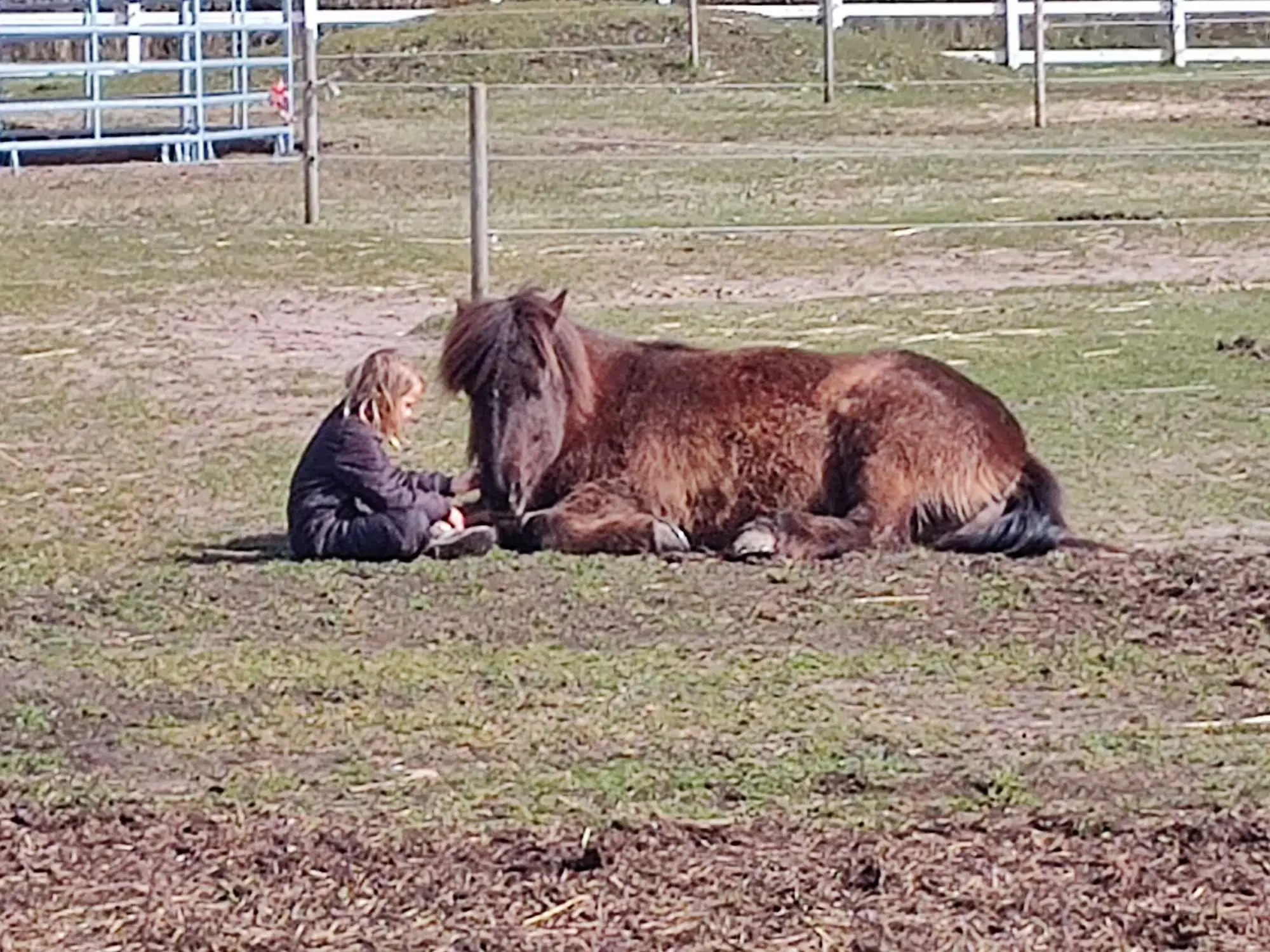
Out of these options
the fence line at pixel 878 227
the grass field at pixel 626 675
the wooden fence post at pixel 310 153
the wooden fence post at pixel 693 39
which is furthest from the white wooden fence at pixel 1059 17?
the grass field at pixel 626 675

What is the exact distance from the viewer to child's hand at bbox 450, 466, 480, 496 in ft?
25.8

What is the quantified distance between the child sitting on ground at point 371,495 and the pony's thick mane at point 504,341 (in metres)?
0.17

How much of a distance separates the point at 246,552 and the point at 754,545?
149 cm

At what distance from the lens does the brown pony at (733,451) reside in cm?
771

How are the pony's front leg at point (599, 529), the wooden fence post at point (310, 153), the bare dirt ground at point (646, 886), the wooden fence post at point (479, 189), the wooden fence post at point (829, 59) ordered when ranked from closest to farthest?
the bare dirt ground at point (646, 886) < the pony's front leg at point (599, 529) < the wooden fence post at point (479, 189) < the wooden fence post at point (310, 153) < the wooden fence post at point (829, 59)

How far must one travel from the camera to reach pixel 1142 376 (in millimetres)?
10891

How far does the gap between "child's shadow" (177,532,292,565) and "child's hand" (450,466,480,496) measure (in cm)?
50

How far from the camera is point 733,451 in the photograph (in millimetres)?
7863

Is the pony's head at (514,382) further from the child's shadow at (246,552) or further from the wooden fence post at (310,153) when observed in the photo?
the wooden fence post at (310,153)

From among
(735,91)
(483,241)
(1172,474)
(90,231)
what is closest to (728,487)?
(1172,474)

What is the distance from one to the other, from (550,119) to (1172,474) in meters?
17.5

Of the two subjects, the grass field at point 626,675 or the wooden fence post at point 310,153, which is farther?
the wooden fence post at point 310,153

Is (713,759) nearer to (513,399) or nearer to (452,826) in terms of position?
(452,826)

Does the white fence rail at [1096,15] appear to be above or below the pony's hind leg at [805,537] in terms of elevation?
above
